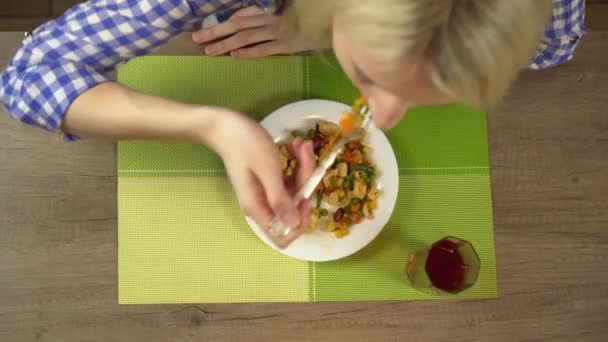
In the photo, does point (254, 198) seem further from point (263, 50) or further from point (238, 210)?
point (263, 50)

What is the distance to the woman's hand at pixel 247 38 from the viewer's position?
0.86 meters

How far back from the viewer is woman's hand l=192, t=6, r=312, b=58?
2.82 feet

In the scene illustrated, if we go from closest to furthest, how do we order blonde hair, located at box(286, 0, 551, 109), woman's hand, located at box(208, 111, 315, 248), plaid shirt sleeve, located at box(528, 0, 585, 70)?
1. blonde hair, located at box(286, 0, 551, 109)
2. woman's hand, located at box(208, 111, 315, 248)
3. plaid shirt sleeve, located at box(528, 0, 585, 70)

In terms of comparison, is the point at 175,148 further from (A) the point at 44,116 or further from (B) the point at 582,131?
(B) the point at 582,131

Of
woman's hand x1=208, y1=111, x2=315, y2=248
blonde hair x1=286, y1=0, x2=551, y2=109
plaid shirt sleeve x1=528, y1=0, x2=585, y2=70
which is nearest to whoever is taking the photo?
blonde hair x1=286, y1=0, x2=551, y2=109

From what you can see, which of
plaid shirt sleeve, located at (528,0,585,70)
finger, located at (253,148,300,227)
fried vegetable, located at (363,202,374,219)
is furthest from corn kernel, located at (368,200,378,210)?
plaid shirt sleeve, located at (528,0,585,70)

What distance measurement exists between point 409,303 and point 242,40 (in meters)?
0.47

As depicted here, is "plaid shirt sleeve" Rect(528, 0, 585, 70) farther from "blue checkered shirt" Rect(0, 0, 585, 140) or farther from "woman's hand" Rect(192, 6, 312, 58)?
"blue checkered shirt" Rect(0, 0, 585, 140)

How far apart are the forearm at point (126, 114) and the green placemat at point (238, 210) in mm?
130

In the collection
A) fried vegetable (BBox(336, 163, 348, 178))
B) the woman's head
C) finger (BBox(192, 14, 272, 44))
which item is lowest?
fried vegetable (BBox(336, 163, 348, 178))

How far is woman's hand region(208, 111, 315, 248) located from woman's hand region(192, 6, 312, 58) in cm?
26

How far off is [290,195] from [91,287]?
349 millimetres

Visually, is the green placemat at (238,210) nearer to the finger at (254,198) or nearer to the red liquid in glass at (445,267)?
the red liquid in glass at (445,267)

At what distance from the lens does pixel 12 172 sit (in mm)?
828
